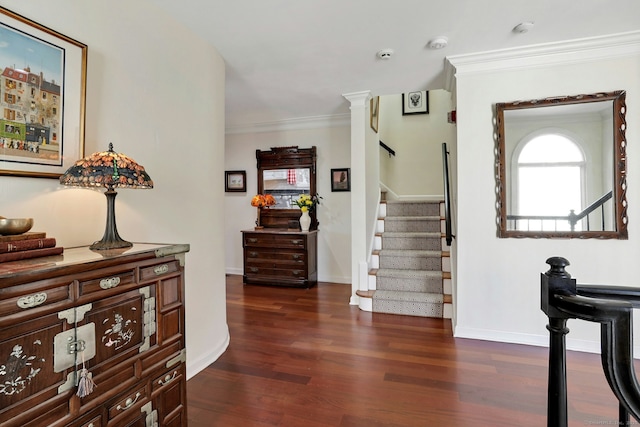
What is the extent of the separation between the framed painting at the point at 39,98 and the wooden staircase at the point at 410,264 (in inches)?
114

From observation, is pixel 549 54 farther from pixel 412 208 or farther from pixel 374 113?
pixel 412 208

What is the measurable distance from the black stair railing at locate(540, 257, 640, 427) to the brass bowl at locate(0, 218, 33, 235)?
1669mm

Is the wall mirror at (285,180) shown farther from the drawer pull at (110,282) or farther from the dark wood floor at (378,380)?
the drawer pull at (110,282)

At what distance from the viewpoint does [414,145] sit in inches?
212

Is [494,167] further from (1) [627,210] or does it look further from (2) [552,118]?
(1) [627,210]

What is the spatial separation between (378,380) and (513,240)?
162 cm

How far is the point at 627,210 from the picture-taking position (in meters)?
2.42

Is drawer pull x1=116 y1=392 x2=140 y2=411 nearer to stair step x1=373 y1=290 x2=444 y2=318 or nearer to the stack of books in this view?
the stack of books

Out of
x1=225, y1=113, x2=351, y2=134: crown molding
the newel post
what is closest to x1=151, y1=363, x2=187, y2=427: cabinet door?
the newel post

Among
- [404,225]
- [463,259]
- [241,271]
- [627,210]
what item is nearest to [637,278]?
[627,210]

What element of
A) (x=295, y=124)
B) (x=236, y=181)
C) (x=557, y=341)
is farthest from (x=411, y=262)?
(x=236, y=181)

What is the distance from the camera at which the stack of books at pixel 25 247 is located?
99 cm

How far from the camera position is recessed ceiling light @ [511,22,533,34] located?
7.22 ft

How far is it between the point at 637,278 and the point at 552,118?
1.39m
